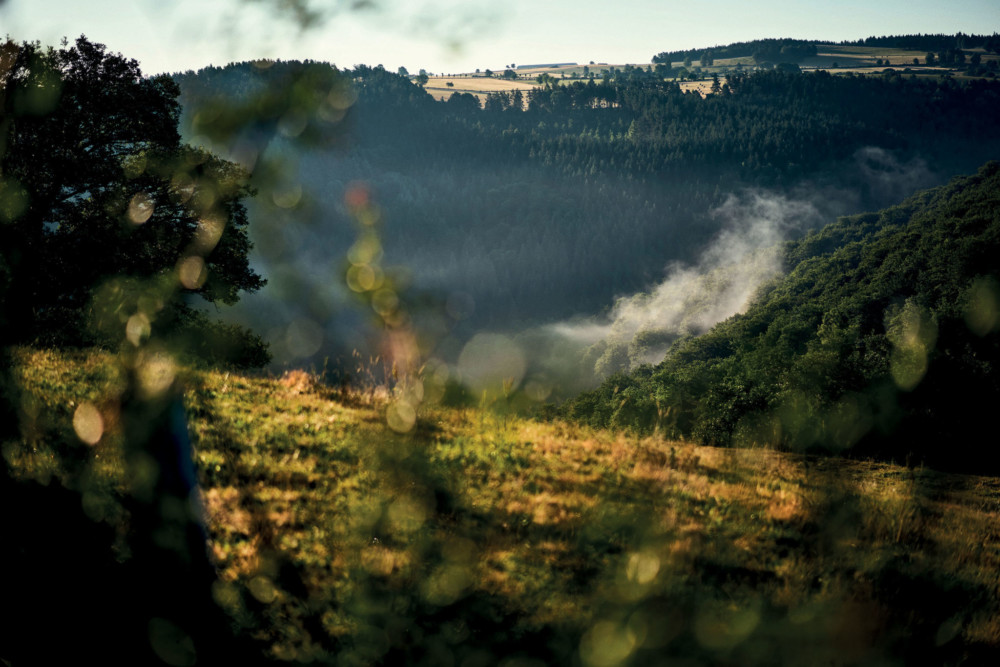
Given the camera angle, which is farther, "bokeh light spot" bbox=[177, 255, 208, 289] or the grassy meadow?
"bokeh light spot" bbox=[177, 255, 208, 289]

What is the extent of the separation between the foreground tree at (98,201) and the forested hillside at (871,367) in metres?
13.4

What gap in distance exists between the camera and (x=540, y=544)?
5.38 meters

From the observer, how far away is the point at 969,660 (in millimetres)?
4336

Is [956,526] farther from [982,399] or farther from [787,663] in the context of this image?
[982,399]

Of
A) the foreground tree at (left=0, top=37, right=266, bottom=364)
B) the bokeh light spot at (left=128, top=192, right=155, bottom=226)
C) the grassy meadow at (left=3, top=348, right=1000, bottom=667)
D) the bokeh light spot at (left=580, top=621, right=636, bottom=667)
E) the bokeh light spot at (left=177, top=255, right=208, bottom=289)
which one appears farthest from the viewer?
the bokeh light spot at (left=177, top=255, right=208, bottom=289)

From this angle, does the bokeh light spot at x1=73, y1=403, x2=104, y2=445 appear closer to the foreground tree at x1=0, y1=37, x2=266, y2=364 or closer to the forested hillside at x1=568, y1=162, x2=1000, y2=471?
the forested hillside at x1=568, y1=162, x2=1000, y2=471

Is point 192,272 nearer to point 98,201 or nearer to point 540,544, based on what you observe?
point 98,201

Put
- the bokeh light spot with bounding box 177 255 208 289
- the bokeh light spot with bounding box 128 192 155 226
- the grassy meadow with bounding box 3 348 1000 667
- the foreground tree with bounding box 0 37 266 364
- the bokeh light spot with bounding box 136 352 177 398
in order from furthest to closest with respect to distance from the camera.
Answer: the bokeh light spot with bounding box 177 255 208 289 → the bokeh light spot with bounding box 128 192 155 226 → the foreground tree with bounding box 0 37 266 364 → the bokeh light spot with bounding box 136 352 177 398 → the grassy meadow with bounding box 3 348 1000 667

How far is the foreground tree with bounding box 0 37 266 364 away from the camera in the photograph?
13.6 metres

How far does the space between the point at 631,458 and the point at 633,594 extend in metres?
3.88

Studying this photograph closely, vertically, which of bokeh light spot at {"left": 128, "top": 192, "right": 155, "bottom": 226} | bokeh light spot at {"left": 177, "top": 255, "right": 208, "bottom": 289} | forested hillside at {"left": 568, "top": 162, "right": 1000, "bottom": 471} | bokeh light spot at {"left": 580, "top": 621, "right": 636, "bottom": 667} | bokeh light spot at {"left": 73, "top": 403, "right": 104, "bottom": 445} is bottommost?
forested hillside at {"left": 568, "top": 162, "right": 1000, "bottom": 471}

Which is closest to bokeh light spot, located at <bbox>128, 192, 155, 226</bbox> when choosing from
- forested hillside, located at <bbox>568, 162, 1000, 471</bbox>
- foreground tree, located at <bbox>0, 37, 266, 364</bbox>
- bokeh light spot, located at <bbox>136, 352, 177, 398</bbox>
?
foreground tree, located at <bbox>0, 37, 266, 364</bbox>

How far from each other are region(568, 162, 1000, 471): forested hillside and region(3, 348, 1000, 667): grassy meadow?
200 cm

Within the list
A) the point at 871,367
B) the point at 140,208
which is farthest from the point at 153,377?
the point at 871,367
